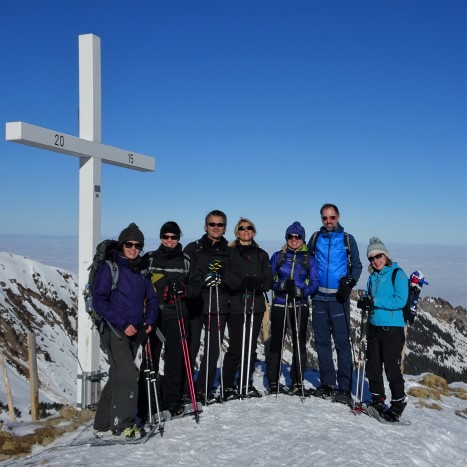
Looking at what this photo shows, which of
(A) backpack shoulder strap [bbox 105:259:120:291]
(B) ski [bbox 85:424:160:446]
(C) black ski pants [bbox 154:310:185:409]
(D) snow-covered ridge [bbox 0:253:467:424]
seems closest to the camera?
(B) ski [bbox 85:424:160:446]

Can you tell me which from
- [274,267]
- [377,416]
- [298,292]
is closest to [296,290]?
[298,292]

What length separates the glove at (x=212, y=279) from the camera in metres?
7.20

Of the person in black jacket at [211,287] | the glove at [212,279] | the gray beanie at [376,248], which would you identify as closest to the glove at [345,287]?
the gray beanie at [376,248]

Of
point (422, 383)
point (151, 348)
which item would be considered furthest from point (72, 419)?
point (422, 383)

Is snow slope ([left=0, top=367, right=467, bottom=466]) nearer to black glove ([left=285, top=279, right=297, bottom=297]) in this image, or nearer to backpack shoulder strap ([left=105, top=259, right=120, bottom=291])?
black glove ([left=285, top=279, right=297, bottom=297])

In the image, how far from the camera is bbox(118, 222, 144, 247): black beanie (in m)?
6.14

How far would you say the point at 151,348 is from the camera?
6805 millimetres

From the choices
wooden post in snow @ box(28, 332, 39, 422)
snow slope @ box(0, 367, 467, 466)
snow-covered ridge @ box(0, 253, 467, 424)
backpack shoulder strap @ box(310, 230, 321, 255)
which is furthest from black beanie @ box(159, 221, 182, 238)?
snow-covered ridge @ box(0, 253, 467, 424)

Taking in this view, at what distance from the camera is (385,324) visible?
288 inches

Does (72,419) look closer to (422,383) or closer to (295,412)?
(295,412)

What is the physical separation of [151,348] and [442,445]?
414 centimetres

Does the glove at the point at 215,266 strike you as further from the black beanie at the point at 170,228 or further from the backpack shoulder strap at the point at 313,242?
the backpack shoulder strap at the point at 313,242

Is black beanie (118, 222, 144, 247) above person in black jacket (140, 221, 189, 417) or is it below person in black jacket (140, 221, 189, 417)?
above

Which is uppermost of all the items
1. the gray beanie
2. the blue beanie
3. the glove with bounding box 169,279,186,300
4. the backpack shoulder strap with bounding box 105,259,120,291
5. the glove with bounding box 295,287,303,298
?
the blue beanie
